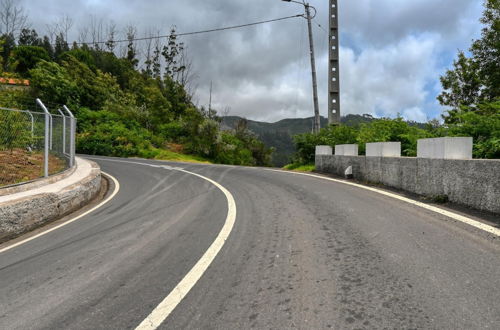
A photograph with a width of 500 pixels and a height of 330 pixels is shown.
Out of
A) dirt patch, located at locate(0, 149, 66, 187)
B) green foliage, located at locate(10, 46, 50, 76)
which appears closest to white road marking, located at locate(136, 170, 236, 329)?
dirt patch, located at locate(0, 149, 66, 187)

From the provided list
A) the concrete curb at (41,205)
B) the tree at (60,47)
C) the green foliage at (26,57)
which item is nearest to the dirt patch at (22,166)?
the concrete curb at (41,205)

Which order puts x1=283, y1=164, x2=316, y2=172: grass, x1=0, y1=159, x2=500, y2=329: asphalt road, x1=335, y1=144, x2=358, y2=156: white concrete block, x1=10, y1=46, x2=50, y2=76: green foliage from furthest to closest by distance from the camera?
1. x1=10, y1=46, x2=50, y2=76: green foliage
2. x1=283, y1=164, x2=316, y2=172: grass
3. x1=335, y1=144, x2=358, y2=156: white concrete block
4. x1=0, y1=159, x2=500, y2=329: asphalt road

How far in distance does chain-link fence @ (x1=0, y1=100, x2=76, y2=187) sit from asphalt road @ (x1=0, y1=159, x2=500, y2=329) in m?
3.36

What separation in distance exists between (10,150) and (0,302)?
8.48 meters

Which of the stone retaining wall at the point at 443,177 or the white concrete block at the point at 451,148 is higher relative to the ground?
the white concrete block at the point at 451,148

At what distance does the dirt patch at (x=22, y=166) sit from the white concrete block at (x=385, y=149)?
9369 millimetres

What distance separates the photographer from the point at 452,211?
5.72m

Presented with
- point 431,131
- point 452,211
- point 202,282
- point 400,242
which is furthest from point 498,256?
point 431,131

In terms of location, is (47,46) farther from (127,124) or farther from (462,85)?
(462,85)

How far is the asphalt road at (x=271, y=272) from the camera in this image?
106 inches

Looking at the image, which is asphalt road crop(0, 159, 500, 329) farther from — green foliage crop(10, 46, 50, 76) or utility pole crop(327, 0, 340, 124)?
green foliage crop(10, 46, 50, 76)

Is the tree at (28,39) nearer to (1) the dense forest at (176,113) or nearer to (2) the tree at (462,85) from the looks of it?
(1) the dense forest at (176,113)

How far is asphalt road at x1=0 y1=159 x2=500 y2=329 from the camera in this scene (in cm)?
270

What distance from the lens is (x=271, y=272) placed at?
356 centimetres
